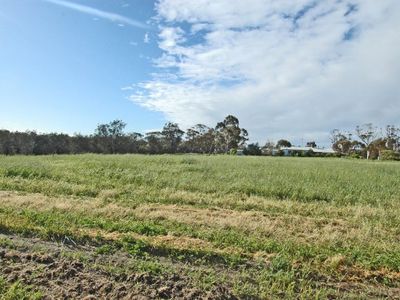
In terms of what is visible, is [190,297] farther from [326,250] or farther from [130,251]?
[326,250]

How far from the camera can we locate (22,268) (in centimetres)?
471

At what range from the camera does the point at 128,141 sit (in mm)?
72062

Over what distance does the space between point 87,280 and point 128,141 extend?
68950 millimetres

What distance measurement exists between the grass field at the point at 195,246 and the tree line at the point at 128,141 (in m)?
45.9

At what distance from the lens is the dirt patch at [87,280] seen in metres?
4.12

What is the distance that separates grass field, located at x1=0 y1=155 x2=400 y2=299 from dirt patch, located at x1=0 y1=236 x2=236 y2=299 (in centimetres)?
1

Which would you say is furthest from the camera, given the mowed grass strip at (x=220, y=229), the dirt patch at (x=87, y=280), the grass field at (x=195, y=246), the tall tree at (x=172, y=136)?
the tall tree at (x=172, y=136)

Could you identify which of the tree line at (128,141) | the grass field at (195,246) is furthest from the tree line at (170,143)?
the grass field at (195,246)

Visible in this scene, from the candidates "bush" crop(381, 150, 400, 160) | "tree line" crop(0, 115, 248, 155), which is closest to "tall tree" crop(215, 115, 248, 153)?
"tree line" crop(0, 115, 248, 155)

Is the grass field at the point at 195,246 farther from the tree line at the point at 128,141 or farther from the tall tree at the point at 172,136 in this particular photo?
the tall tree at the point at 172,136

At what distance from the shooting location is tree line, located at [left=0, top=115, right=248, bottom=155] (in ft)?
175

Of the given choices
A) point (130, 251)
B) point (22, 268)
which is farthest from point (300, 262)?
point (22, 268)

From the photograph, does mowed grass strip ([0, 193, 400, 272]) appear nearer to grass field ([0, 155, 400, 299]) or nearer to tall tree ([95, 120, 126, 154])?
grass field ([0, 155, 400, 299])

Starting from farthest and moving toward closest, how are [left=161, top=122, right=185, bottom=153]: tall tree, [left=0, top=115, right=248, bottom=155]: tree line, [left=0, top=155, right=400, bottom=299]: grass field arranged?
[left=161, top=122, right=185, bottom=153]: tall tree < [left=0, top=115, right=248, bottom=155]: tree line < [left=0, top=155, right=400, bottom=299]: grass field
